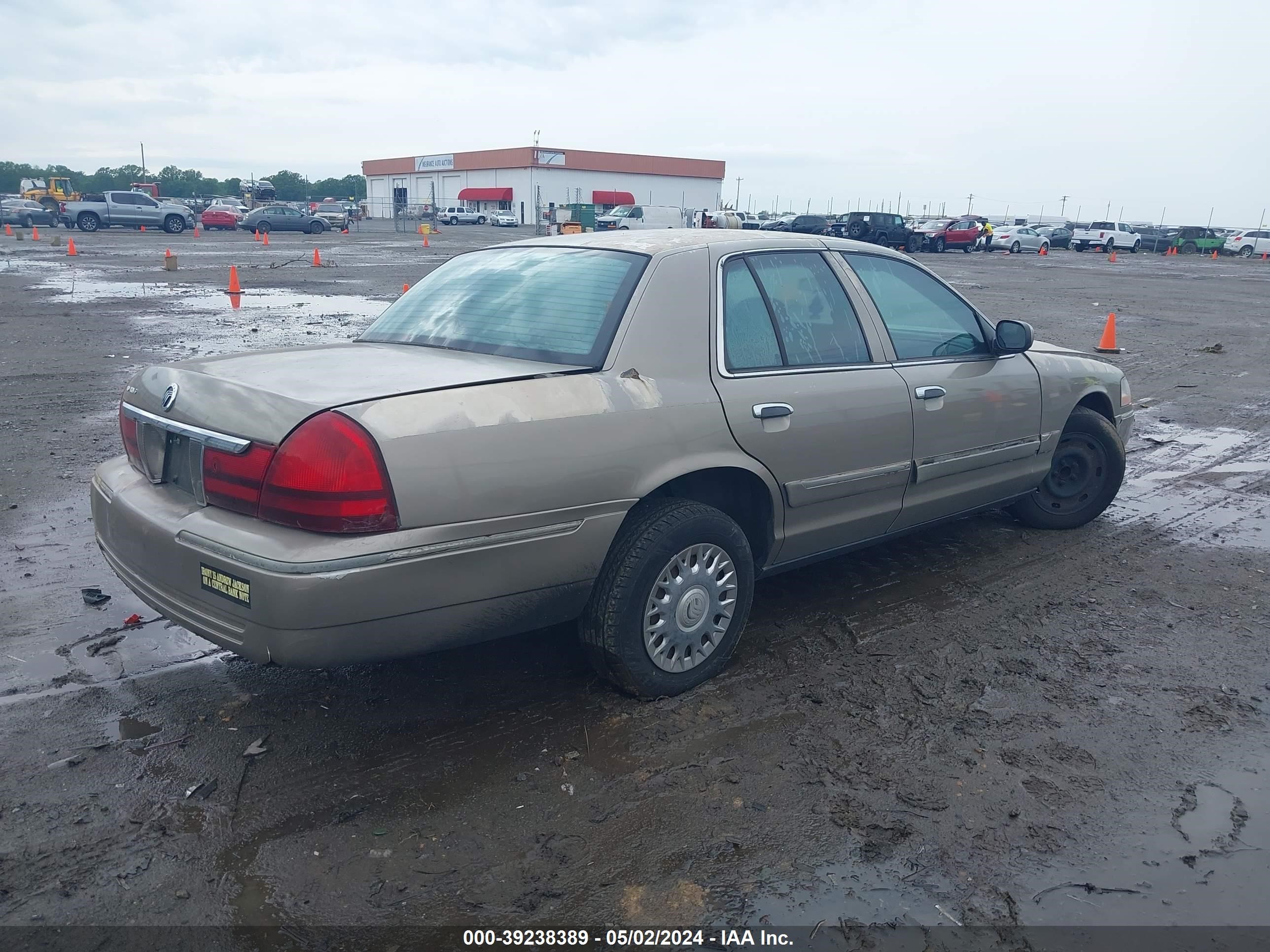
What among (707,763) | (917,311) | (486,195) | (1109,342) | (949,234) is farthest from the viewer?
(486,195)

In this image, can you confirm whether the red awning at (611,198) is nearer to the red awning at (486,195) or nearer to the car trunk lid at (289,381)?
the red awning at (486,195)

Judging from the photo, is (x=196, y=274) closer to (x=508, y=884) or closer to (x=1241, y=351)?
(x=1241, y=351)

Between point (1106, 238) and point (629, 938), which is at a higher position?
point (1106, 238)

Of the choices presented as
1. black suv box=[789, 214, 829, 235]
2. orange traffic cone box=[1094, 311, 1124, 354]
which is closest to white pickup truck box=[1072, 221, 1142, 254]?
black suv box=[789, 214, 829, 235]

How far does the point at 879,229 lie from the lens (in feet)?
135

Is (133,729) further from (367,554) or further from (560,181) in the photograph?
(560,181)

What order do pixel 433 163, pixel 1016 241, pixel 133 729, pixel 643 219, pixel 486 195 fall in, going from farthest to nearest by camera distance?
1. pixel 433 163
2. pixel 486 195
3. pixel 1016 241
4. pixel 643 219
5. pixel 133 729

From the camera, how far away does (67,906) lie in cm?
253

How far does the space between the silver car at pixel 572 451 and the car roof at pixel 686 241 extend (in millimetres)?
24

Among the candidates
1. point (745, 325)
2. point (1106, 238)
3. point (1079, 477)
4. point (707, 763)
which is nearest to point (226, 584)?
point (707, 763)

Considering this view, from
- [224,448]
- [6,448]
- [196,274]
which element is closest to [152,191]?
[196,274]

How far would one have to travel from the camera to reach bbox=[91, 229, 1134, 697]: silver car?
2.90m

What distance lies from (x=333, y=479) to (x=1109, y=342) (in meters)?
12.9

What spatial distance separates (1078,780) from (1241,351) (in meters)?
13.0
